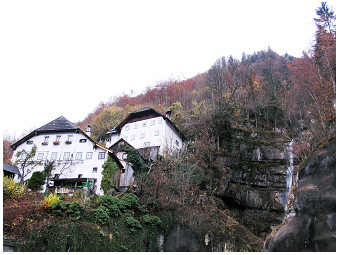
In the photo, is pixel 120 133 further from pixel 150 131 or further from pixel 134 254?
pixel 134 254

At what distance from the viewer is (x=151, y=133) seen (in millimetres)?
36250

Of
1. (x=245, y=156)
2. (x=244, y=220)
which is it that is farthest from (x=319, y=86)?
(x=244, y=220)

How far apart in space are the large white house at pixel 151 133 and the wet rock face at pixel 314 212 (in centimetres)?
2043

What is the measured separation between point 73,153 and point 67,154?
Result: 778mm

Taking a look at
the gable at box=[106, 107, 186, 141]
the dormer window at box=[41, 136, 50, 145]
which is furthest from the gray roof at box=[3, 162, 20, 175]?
the gable at box=[106, 107, 186, 141]

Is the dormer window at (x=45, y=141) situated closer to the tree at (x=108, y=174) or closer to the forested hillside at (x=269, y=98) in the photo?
the tree at (x=108, y=174)

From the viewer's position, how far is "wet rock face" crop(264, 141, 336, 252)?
10.1m

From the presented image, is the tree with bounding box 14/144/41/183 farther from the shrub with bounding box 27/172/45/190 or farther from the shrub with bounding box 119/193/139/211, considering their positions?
the shrub with bounding box 119/193/139/211

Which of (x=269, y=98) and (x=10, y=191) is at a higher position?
(x=269, y=98)

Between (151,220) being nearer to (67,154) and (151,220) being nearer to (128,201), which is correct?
(128,201)

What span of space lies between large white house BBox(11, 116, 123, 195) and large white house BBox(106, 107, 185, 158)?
6995 millimetres

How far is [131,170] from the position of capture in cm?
3048

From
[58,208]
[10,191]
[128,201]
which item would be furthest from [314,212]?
[10,191]

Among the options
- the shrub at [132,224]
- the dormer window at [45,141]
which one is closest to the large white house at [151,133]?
the dormer window at [45,141]
